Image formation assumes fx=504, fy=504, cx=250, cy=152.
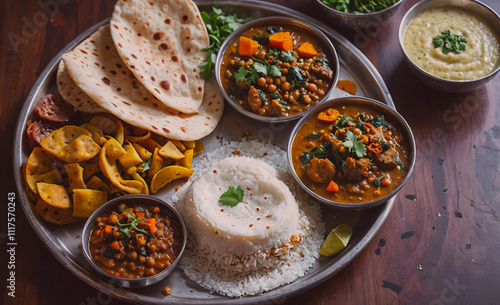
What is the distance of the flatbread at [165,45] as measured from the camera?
4.49 meters

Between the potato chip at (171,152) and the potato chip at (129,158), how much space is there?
8.3 inches

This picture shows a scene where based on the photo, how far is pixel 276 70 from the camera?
14.8ft

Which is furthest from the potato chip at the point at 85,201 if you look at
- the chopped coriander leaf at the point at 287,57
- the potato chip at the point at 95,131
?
the chopped coriander leaf at the point at 287,57

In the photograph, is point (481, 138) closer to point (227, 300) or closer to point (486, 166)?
point (486, 166)

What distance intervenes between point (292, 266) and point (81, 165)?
191 centimetres

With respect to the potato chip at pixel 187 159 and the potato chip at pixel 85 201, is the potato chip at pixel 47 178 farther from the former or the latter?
the potato chip at pixel 187 159

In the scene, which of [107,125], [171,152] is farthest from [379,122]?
[107,125]

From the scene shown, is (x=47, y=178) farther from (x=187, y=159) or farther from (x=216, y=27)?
(x=216, y=27)

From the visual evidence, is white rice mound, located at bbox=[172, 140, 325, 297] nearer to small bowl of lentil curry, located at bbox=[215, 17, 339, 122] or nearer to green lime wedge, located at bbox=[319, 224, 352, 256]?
green lime wedge, located at bbox=[319, 224, 352, 256]

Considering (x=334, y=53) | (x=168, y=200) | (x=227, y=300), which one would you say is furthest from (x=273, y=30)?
(x=227, y=300)

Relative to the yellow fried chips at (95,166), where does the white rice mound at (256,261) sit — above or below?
below

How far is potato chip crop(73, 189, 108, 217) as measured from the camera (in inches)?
158

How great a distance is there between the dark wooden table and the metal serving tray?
21cm

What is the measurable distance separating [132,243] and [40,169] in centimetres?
109
